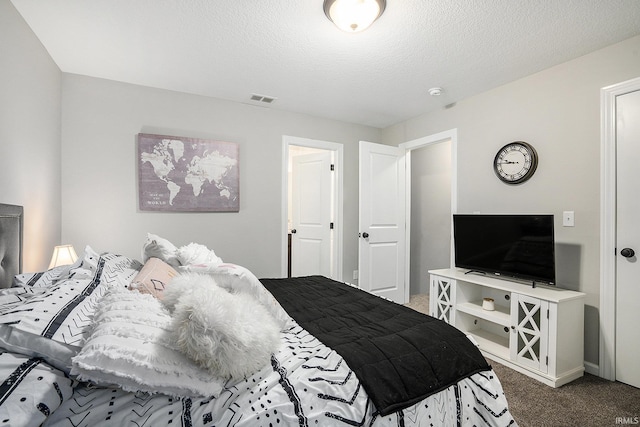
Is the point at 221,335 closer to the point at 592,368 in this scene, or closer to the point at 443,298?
the point at 443,298

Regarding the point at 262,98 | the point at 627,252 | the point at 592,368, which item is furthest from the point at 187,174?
the point at 592,368

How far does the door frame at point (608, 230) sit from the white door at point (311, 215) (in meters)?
2.74

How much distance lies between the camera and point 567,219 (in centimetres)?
252

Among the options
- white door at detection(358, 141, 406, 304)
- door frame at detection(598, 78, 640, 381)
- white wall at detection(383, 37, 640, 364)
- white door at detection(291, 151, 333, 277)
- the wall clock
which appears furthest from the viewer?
white door at detection(291, 151, 333, 277)

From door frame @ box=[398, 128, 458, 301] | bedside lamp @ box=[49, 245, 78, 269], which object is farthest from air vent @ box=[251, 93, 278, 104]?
bedside lamp @ box=[49, 245, 78, 269]

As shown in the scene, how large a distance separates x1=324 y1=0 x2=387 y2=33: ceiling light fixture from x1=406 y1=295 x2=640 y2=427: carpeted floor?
264cm

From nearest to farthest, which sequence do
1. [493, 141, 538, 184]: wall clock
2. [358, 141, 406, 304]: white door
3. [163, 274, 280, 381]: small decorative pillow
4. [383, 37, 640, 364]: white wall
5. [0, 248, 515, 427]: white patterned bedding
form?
[0, 248, 515, 427]: white patterned bedding < [163, 274, 280, 381]: small decorative pillow < [383, 37, 640, 364]: white wall < [493, 141, 538, 184]: wall clock < [358, 141, 406, 304]: white door

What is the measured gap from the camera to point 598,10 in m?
1.89

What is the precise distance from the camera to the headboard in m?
1.50

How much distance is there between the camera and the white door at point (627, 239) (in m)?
2.14

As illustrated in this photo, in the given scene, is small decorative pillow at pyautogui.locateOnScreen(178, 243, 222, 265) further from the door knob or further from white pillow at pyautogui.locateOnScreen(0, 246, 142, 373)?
the door knob

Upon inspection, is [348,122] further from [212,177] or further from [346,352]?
[346,352]

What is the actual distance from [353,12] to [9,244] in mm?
2341

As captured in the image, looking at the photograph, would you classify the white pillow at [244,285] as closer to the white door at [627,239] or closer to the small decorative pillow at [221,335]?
the small decorative pillow at [221,335]
